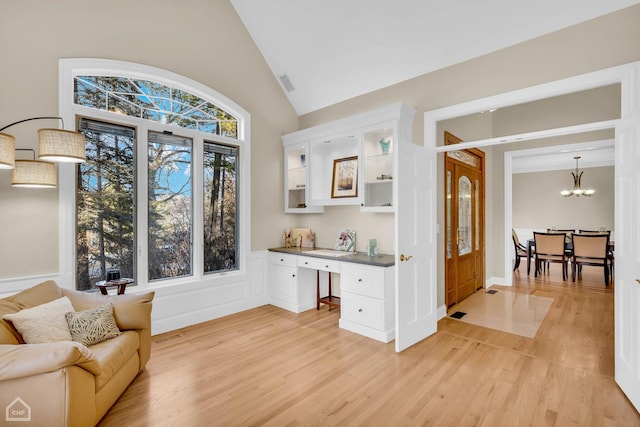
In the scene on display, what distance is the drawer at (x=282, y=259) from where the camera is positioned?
4364mm

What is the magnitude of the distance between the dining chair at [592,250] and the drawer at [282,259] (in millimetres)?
5657

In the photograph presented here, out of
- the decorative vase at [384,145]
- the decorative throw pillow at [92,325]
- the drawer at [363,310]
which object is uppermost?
the decorative vase at [384,145]

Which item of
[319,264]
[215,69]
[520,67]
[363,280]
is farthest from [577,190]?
[215,69]

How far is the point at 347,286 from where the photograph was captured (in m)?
3.73

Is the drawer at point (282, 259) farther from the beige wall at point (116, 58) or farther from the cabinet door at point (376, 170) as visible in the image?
the cabinet door at point (376, 170)

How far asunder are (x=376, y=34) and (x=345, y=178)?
1.72 m

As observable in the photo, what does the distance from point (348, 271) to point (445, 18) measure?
112 inches

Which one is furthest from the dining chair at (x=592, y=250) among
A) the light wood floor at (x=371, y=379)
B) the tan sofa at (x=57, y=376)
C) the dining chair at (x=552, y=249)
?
the tan sofa at (x=57, y=376)

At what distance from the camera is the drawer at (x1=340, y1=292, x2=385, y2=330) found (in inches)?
135

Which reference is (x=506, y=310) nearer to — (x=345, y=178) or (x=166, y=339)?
(x=345, y=178)

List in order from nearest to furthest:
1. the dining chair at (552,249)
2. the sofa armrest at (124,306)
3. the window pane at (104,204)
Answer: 1. the sofa armrest at (124,306)
2. the window pane at (104,204)
3. the dining chair at (552,249)

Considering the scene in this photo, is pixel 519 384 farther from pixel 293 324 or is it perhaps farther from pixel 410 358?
pixel 293 324

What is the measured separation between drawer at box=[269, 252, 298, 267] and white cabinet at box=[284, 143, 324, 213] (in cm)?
71

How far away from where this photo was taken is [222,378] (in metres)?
2.66
